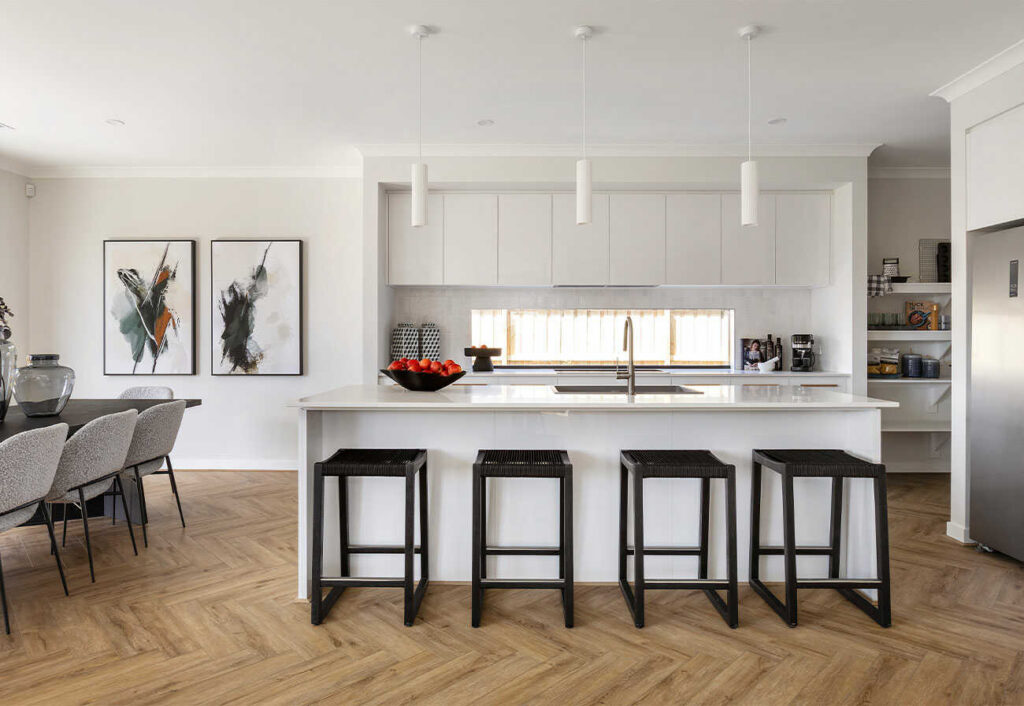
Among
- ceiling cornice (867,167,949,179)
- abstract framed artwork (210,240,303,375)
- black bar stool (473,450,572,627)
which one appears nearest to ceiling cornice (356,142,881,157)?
ceiling cornice (867,167,949,179)

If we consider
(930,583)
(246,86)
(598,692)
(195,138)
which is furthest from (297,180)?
(930,583)

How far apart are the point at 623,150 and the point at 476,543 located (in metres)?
3.43

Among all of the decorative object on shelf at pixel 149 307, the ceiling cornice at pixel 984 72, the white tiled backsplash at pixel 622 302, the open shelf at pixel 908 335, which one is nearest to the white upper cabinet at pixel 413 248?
the white tiled backsplash at pixel 622 302

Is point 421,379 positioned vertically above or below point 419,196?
below

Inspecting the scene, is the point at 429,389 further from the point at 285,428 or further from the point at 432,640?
the point at 285,428

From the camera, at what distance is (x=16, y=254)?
205 inches

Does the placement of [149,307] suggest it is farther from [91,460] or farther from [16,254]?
[91,460]

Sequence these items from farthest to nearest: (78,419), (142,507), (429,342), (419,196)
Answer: (429,342) < (142,507) < (78,419) < (419,196)

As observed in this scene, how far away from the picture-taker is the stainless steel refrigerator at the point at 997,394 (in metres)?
3.13

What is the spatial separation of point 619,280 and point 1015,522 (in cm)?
291

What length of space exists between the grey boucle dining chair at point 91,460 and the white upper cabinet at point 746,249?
4.27 metres

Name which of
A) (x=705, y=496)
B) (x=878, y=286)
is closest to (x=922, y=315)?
(x=878, y=286)

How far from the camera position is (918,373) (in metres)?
5.11

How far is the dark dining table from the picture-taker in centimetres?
297
